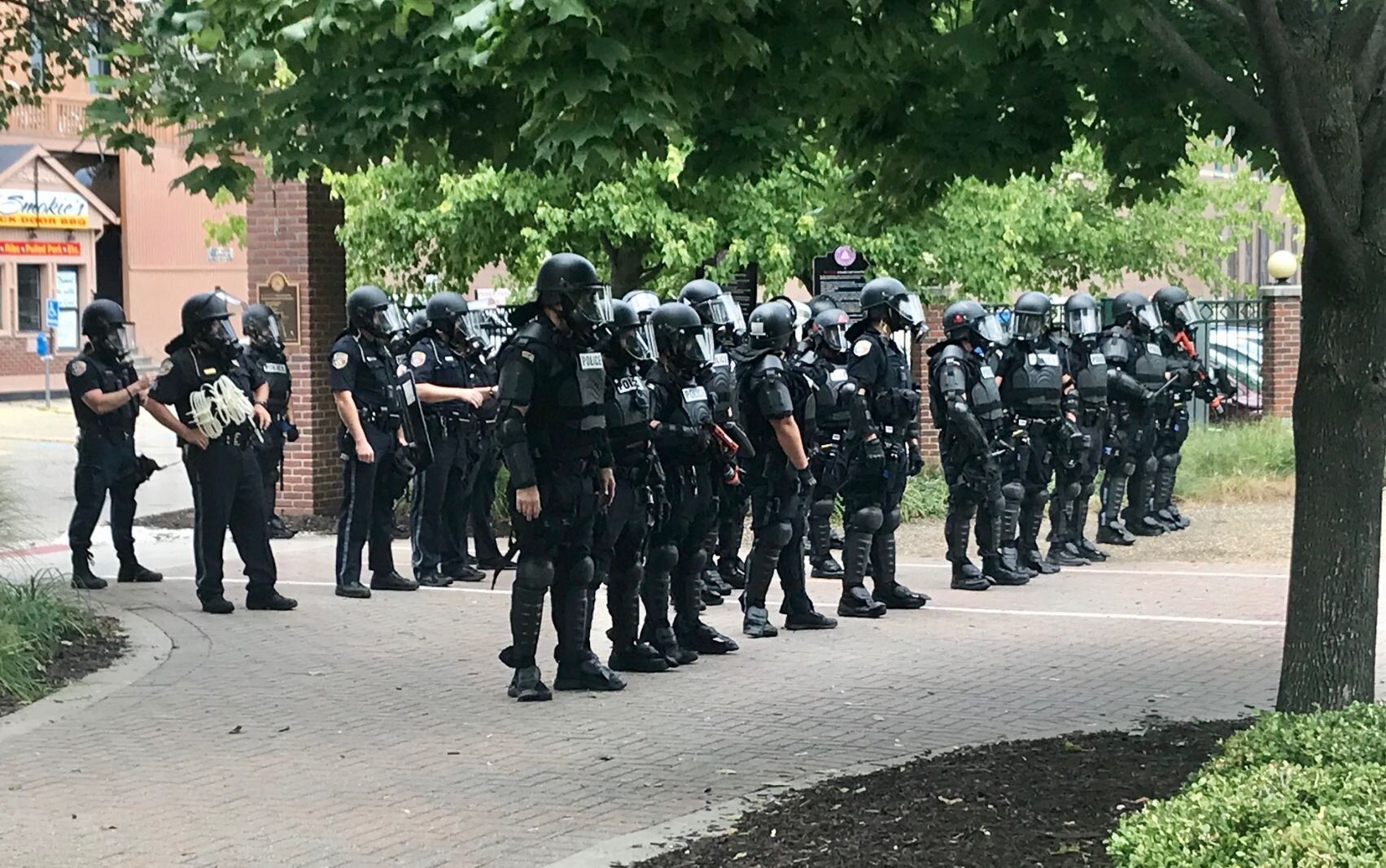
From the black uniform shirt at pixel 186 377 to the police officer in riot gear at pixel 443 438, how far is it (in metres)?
1.77

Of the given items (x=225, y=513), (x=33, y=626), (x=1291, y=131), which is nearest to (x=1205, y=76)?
(x=1291, y=131)

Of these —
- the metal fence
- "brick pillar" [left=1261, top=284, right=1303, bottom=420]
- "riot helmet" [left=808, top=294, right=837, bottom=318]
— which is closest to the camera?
"riot helmet" [left=808, top=294, right=837, bottom=318]

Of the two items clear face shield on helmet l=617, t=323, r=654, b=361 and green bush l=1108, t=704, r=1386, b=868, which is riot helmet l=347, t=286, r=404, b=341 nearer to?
clear face shield on helmet l=617, t=323, r=654, b=361

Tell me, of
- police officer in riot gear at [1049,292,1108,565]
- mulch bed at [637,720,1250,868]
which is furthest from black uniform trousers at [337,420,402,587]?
mulch bed at [637,720,1250,868]

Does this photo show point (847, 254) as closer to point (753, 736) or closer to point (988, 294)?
point (988, 294)

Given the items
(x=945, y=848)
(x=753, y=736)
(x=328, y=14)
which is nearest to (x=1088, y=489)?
(x=753, y=736)

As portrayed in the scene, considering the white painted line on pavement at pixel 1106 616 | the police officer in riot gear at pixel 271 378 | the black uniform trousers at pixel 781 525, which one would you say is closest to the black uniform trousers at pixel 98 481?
the police officer in riot gear at pixel 271 378

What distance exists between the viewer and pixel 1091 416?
14461mm

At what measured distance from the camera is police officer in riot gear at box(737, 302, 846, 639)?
1040cm

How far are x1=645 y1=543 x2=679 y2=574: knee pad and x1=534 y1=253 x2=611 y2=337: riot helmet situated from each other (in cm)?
154

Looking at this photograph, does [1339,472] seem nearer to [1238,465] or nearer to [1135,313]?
[1135,313]

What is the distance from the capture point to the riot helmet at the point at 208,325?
37.0 ft

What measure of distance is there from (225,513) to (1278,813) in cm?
836

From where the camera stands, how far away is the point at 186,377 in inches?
445
